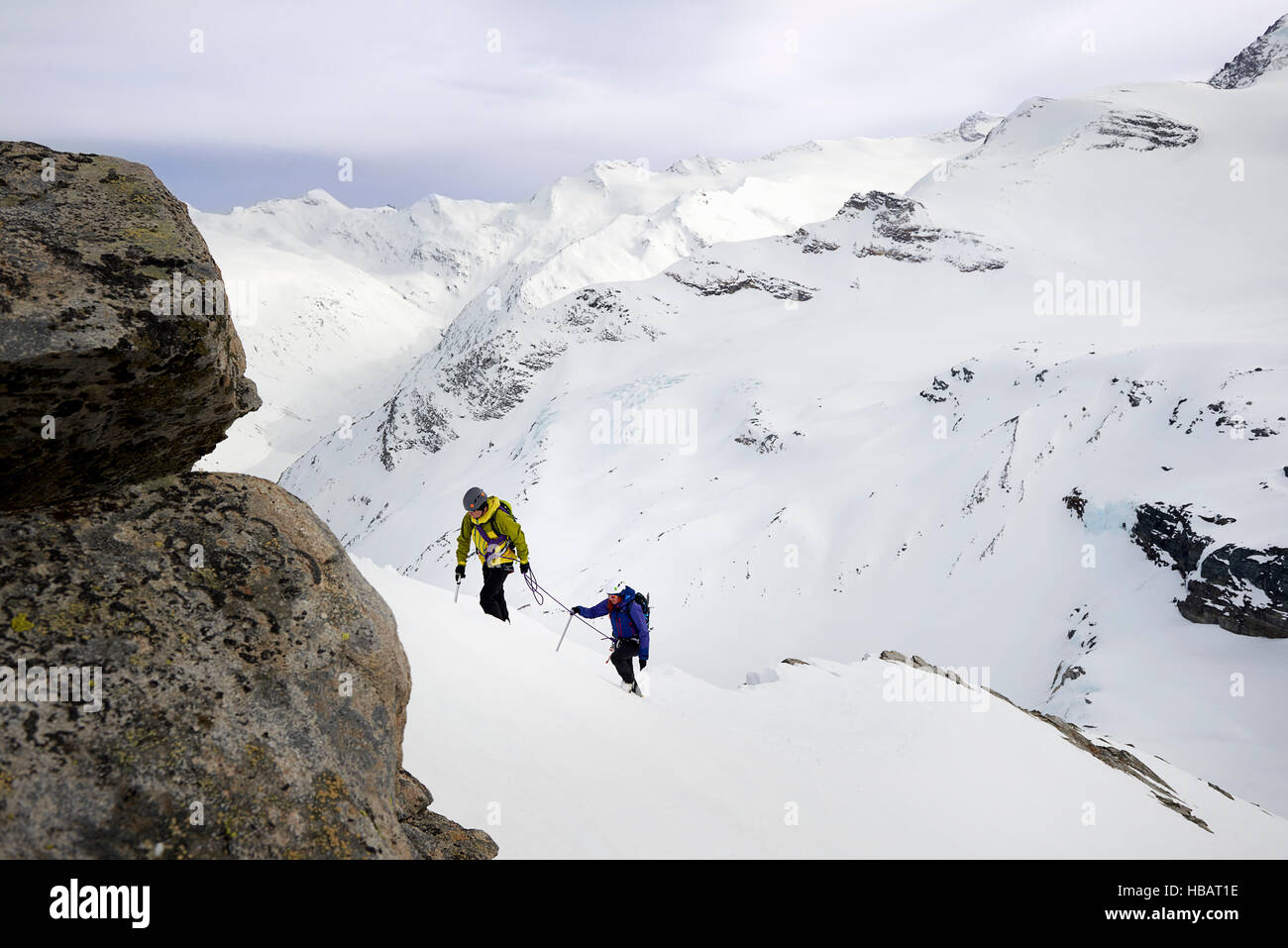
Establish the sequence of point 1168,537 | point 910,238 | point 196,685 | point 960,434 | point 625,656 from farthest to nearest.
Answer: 1. point 910,238
2. point 960,434
3. point 1168,537
4. point 625,656
5. point 196,685

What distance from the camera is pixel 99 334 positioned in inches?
138

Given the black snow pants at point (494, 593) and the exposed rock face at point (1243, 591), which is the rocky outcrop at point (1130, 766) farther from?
the exposed rock face at point (1243, 591)

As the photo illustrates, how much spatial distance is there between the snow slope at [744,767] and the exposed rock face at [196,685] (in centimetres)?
167

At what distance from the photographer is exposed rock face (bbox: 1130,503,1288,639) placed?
28.7m

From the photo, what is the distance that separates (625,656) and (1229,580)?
3122 cm

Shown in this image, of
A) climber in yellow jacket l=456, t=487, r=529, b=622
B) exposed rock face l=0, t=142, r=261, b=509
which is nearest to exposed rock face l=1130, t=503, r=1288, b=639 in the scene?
climber in yellow jacket l=456, t=487, r=529, b=622

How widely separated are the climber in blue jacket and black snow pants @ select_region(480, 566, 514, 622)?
143 cm

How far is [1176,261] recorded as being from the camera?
96688mm

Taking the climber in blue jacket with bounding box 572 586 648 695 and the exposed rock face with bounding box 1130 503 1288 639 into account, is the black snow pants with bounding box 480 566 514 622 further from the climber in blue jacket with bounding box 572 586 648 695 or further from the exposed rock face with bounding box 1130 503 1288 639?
the exposed rock face with bounding box 1130 503 1288 639

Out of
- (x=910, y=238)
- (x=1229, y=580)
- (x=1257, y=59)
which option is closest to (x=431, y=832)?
(x=1229, y=580)

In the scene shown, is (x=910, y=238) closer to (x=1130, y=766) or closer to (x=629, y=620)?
(x=1130, y=766)

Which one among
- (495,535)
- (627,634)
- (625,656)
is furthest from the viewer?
(495,535)

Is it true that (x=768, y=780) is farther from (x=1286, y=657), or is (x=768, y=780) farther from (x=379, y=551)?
(x=379, y=551)
